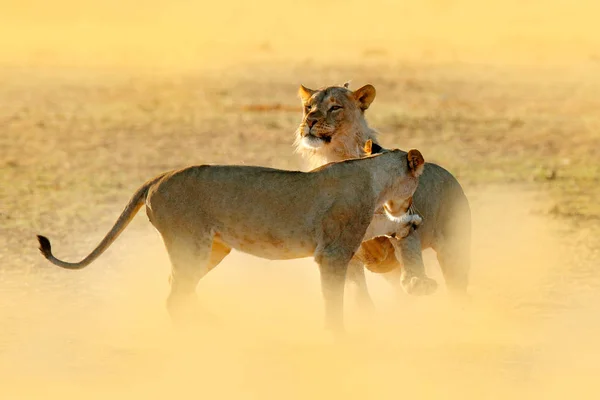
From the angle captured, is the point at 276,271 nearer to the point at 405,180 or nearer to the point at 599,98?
the point at 405,180

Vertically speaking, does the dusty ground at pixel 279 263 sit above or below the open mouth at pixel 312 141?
below

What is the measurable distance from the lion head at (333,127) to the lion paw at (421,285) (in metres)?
1.33

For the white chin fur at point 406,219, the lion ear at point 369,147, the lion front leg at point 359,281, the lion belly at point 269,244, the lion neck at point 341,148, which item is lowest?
the lion front leg at point 359,281

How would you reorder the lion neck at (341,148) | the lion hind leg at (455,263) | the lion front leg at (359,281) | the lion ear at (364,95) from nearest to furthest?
the lion front leg at (359,281)
the lion hind leg at (455,263)
the lion neck at (341,148)
the lion ear at (364,95)

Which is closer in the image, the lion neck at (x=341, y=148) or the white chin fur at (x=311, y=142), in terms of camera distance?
the white chin fur at (x=311, y=142)

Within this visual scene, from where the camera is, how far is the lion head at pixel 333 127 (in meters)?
9.73

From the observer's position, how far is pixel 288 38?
37875mm

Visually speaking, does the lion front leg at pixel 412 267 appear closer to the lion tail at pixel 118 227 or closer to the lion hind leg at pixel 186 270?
the lion hind leg at pixel 186 270

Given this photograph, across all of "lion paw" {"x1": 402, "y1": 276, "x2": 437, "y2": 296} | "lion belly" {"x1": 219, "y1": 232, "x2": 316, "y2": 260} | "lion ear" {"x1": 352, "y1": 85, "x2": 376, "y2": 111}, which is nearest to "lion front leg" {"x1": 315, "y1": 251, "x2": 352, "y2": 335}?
"lion belly" {"x1": 219, "y1": 232, "x2": 316, "y2": 260}

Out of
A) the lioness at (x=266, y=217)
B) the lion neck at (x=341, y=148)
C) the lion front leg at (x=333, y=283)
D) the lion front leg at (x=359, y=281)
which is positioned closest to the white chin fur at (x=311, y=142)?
the lion neck at (x=341, y=148)

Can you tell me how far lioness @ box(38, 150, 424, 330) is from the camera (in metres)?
8.46

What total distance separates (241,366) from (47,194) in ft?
22.7

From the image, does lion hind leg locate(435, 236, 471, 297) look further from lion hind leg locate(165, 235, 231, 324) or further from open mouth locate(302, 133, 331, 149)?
lion hind leg locate(165, 235, 231, 324)

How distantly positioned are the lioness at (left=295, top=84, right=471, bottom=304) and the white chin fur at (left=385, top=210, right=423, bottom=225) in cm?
12
